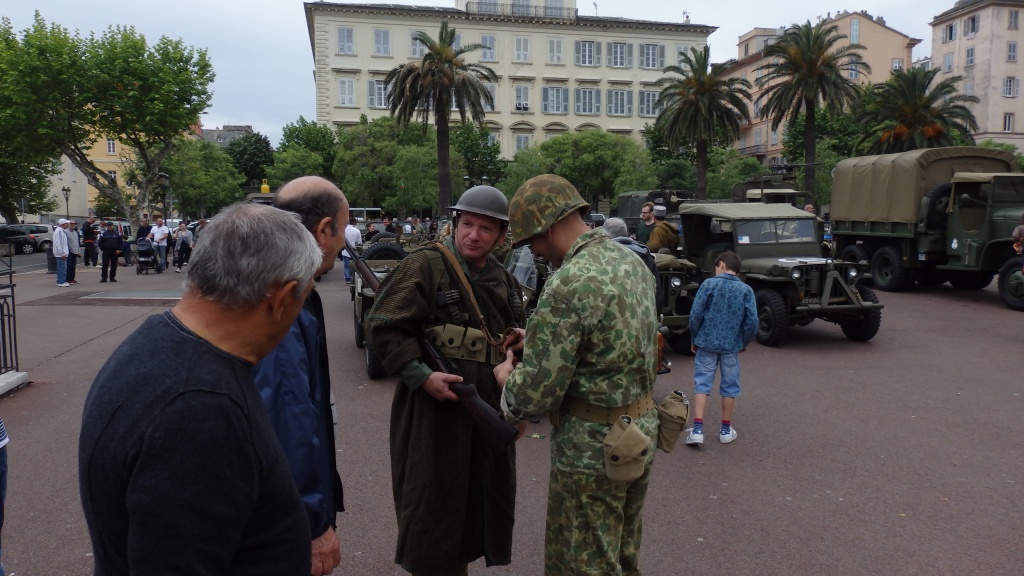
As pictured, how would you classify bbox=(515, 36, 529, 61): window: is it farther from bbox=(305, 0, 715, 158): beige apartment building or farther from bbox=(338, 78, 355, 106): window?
bbox=(338, 78, 355, 106): window

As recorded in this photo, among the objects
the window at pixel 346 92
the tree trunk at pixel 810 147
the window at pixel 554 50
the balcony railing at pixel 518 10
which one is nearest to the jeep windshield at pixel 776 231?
the tree trunk at pixel 810 147

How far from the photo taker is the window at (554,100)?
229 feet

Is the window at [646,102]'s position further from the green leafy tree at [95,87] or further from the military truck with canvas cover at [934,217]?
the military truck with canvas cover at [934,217]

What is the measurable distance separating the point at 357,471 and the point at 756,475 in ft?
9.71

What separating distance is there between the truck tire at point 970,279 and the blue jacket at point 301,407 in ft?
60.0

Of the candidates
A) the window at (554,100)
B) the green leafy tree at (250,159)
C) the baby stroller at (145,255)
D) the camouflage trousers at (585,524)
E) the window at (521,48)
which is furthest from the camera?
the green leafy tree at (250,159)

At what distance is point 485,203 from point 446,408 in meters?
0.92

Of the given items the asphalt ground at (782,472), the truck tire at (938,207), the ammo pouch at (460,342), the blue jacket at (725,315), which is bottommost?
the asphalt ground at (782,472)

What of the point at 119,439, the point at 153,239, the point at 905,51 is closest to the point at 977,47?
the point at 905,51

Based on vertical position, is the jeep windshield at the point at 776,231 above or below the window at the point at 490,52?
below

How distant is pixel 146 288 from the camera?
63.9 ft

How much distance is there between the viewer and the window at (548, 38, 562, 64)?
70.1m

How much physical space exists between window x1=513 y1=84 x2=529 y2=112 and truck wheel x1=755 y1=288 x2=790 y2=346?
60.7 metres

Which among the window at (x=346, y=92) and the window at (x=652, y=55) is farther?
the window at (x=652, y=55)
